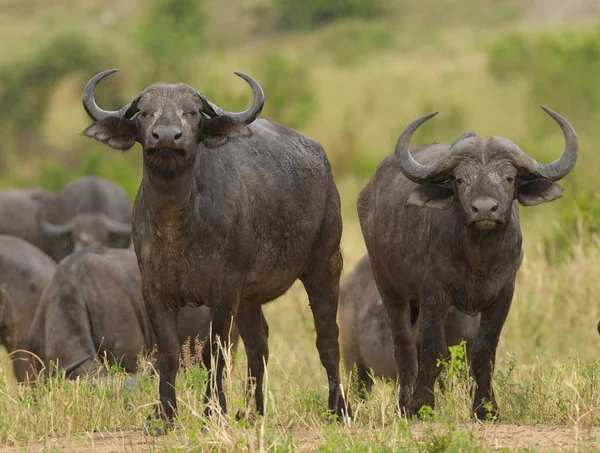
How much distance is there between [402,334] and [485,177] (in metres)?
1.91

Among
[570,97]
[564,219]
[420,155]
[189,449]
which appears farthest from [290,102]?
[189,449]

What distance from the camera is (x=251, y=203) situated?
313 inches

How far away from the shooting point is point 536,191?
7.84 meters

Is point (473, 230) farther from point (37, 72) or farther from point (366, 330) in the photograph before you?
point (37, 72)

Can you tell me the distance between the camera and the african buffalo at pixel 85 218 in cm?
1537

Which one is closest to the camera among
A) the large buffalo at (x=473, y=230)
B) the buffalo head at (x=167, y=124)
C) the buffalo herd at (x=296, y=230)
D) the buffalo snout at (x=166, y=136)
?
the buffalo snout at (x=166, y=136)

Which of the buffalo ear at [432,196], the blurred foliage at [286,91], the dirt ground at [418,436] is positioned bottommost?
the dirt ground at [418,436]

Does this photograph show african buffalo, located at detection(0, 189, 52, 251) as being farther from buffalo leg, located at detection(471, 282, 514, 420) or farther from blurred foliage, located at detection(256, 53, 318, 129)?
blurred foliage, located at detection(256, 53, 318, 129)

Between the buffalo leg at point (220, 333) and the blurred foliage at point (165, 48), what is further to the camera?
the blurred foliage at point (165, 48)

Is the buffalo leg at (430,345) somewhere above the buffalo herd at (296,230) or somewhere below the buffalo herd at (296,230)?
below

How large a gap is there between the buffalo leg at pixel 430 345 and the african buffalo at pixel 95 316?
283cm

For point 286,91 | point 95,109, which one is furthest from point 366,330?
point 286,91

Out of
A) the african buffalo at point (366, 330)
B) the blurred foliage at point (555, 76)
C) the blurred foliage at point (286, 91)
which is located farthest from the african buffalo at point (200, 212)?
the blurred foliage at point (286, 91)

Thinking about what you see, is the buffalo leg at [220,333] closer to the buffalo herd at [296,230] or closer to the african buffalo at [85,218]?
the buffalo herd at [296,230]
